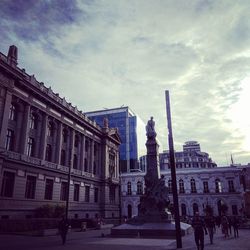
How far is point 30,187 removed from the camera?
34031mm

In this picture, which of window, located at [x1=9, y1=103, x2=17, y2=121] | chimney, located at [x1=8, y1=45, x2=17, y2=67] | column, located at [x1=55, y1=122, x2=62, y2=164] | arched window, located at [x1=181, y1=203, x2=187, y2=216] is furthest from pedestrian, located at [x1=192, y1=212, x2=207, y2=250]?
arched window, located at [x1=181, y1=203, x2=187, y2=216]

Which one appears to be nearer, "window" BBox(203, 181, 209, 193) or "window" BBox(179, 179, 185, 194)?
"window" BBox(203, 181, 209, 193)

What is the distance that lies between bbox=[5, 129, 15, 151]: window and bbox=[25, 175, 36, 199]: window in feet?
15.3

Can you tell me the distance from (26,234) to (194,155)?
317 ft

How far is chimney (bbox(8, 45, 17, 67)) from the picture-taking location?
3186cm

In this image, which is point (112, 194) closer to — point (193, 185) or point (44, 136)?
point (193, 185)

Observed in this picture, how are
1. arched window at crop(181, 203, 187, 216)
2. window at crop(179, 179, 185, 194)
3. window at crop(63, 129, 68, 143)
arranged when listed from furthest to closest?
window at crop(179, 179, 185, 194) → arched window at crop(181, 203, 187, 216) → window at crop(63, 129, 68, 143)

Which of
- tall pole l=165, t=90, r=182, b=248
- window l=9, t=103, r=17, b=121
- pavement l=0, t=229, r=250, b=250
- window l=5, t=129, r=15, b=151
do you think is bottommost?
pavement l=0, t=229, r=250, b=250

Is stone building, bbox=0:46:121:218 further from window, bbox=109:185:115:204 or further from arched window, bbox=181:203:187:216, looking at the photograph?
arched window, bbox=181:203:187:216

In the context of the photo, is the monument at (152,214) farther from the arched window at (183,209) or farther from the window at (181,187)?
the arched window at (183,209)

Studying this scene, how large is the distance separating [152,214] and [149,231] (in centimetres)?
288

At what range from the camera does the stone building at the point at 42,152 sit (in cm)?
3050

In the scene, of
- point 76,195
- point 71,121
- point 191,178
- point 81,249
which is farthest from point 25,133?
point 191,178

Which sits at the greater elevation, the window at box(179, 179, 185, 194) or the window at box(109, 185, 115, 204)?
the window at box(179, 179, 185, 194)
